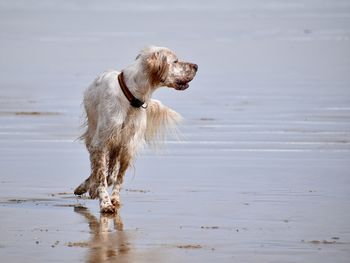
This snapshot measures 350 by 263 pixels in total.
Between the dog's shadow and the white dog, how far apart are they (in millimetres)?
555

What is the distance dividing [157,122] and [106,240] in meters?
3.10

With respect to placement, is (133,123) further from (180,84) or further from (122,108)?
(180,84)

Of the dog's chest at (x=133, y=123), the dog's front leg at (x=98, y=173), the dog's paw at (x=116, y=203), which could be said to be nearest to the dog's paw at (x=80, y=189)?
the dog's front leg at (x=98, y=173)

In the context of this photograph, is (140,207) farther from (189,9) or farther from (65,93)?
(189,9)

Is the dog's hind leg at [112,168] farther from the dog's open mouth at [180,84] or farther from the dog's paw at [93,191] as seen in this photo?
the dog's open mouth at [180,84]

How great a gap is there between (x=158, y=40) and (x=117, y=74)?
25.5m

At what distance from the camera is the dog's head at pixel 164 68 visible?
10.8 m

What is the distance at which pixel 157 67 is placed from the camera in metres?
10.8

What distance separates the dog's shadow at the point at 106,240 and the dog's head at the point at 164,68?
4.62 feet

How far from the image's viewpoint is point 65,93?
23.7 m

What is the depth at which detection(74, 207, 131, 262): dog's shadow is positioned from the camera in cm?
809

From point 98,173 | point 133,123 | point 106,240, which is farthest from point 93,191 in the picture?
point 106,240

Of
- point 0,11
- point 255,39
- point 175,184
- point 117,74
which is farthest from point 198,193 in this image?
point 0,11

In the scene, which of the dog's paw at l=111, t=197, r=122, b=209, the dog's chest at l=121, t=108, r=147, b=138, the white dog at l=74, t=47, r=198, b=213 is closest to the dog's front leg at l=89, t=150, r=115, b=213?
the white dog at l=74, t=47, r=198, b=213
